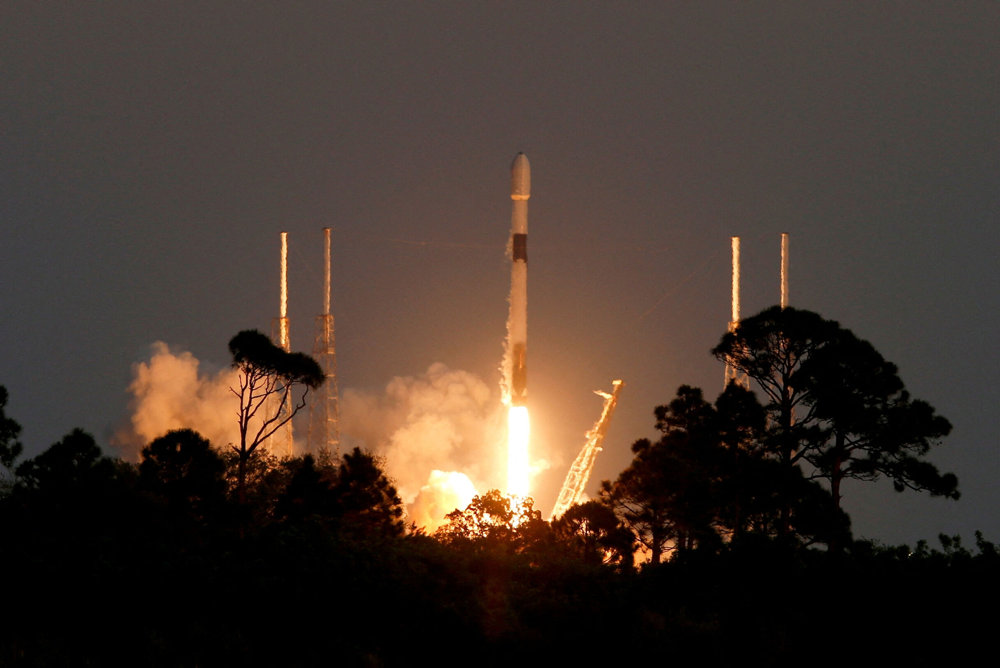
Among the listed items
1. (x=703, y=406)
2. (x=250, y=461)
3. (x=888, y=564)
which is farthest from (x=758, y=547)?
(x=250, y=461)

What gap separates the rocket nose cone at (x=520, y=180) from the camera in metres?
142

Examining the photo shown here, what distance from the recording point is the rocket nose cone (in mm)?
142125

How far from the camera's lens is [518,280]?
14262 centimetres

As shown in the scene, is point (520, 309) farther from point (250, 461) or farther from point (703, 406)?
point (703, 406)

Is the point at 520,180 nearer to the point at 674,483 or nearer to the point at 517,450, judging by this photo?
the point at 517,450

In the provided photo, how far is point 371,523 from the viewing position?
85562mm

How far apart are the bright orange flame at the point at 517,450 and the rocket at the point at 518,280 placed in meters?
0.99

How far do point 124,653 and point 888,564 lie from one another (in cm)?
2311

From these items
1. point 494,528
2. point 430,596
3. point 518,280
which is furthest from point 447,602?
point 518,280

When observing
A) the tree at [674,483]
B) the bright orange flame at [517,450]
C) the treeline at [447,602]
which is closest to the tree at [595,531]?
the tree at [674,483]

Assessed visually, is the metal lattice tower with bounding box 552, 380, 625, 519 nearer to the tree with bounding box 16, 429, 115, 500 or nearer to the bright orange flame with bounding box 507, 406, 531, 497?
the bright orange flame with bounding box 507, 406, 531, 497

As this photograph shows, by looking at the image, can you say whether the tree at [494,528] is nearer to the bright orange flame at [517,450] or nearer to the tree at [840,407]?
the tree at [840,407]

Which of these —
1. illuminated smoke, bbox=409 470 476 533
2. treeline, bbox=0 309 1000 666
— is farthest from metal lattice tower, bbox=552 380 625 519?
treeline, bbox=0 309 1000 666

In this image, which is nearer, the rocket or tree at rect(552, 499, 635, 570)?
tree at rect(552, 499, 635, 570)
